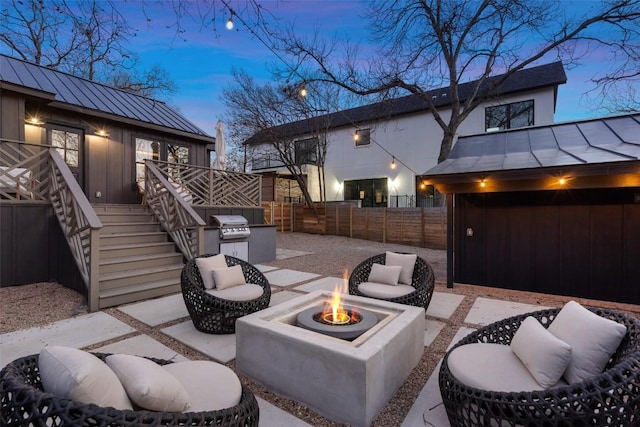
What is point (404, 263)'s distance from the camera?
4723mm

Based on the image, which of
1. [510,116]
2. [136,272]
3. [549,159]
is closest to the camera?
[549,159]

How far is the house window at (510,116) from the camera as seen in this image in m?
13.5

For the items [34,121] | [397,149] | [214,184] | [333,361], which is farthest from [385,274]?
[397,149]

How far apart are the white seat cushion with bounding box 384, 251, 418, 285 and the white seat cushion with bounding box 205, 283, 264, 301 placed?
197 cm

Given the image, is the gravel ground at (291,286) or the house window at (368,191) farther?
the house window at (368,191)

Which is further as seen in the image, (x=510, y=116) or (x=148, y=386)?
(x=510, y=116)

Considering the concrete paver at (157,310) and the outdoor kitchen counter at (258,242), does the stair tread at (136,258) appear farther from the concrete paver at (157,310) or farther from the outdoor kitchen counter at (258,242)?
the outdoor kitchen counter at (258,242)

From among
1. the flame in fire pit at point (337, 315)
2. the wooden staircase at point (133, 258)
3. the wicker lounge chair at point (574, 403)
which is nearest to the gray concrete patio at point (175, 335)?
the wooden staircase at point (133, 258)

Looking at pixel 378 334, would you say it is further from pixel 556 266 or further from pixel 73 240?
pixel 73 240

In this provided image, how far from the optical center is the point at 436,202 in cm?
1523

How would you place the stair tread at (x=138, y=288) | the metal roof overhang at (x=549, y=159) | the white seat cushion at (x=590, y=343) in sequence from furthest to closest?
the stair tread at (x=138, y=288)
the metal roof overhang at (x=549, y=159)
the white seat cushion at (x=590, y=343)

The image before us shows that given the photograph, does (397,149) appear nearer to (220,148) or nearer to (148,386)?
(220,148)

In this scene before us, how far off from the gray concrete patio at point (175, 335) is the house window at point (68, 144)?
209 inches

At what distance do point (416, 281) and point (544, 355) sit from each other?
8.68 feet
